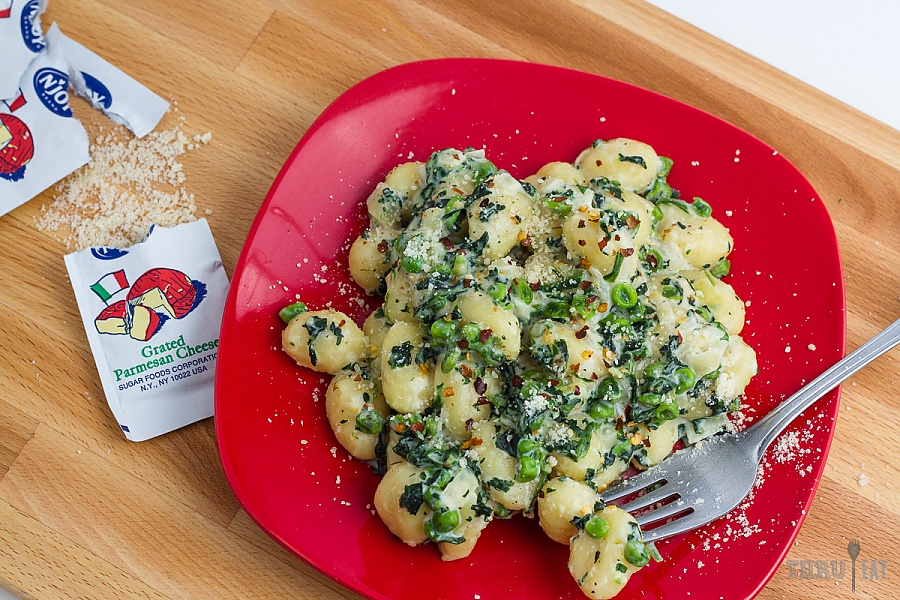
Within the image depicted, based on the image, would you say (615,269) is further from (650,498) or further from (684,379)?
(650,498)

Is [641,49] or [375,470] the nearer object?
[375,470]

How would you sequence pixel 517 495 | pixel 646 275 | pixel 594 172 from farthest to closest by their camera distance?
pixel 594 172, pixel 646 275, pixel 517 495

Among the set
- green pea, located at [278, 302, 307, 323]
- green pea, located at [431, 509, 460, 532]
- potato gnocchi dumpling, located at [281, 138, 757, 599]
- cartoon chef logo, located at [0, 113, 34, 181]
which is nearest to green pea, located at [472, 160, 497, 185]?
potato gnocchi dumpling, located at [281, 138, 757, 599]

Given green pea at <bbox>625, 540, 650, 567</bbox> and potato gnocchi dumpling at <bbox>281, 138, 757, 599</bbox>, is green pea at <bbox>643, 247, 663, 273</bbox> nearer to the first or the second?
potato gnocchi dumpling at <bbox>281, 138, 757, 599</bbox>

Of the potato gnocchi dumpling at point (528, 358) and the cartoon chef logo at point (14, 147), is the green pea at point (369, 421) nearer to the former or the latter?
the potato gnocchi dumpling at point (528, 358)

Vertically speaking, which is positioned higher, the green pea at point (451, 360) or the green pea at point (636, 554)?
the green pea at point (451, 360)

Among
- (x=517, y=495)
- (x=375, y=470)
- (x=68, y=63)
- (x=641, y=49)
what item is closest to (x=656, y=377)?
(x=517, y=495)

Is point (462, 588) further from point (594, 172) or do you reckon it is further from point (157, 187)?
point (157, 187)

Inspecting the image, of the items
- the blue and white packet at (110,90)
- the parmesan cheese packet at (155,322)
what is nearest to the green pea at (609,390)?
the parmesan cheese packet at (155,322)
